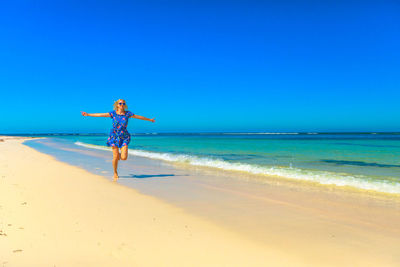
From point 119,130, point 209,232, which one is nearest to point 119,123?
point 119,130

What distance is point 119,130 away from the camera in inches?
341

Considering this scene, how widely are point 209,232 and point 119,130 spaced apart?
5.47 metres

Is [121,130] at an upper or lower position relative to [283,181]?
upper

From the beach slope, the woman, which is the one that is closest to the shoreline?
the beach slope

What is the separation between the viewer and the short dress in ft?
28.2

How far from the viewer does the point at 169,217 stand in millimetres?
4695

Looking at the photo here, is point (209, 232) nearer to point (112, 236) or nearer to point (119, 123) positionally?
point (112, 236)

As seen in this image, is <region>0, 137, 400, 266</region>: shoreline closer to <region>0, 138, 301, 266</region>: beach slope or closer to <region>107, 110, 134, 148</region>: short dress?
<region>0, 138, 301, 266</region>: beach slope

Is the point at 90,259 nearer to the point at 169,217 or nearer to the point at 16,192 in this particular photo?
the point at 169,217

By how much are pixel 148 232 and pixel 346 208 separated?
145 inches

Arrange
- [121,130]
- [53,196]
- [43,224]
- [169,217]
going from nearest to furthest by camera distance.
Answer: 1. [43,224]
2. [169,217]
3. [53,196]
4. [121,130]

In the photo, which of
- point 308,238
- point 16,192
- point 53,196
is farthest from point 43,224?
point 308,238

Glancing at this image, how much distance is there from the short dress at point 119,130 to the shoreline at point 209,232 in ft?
8.36

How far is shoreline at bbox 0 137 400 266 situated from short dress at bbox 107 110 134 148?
2.55 metres
